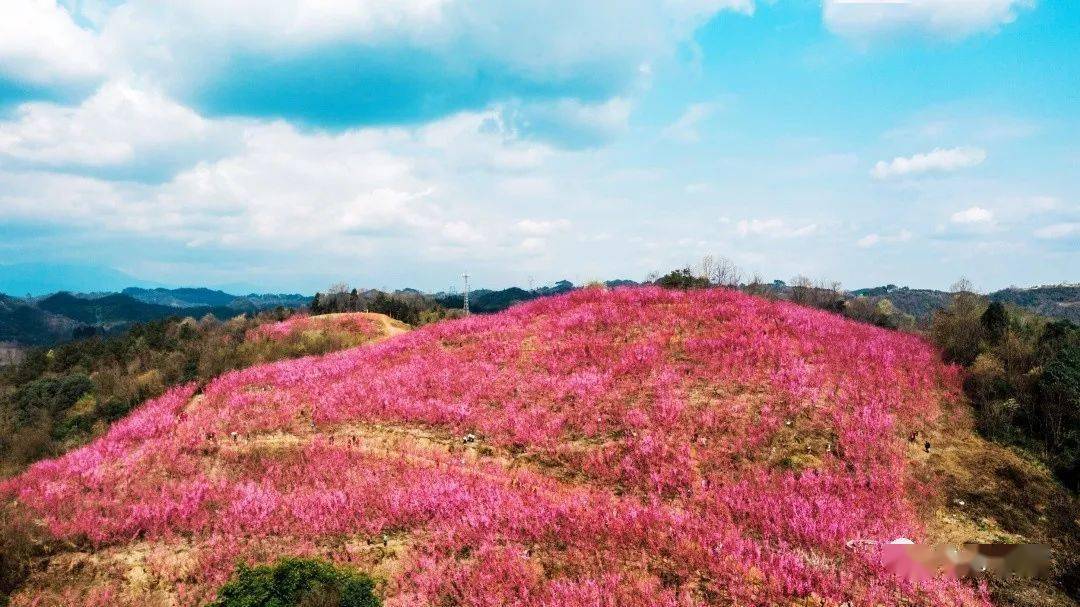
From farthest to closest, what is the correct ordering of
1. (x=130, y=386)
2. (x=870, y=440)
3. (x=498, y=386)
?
1. (x=130, y=386)
2. (x=498, y=386)
3. (x=870, y=440)

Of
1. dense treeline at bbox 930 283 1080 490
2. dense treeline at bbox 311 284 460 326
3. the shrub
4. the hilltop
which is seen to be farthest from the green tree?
dense treeline at bbox 311 284 460 326

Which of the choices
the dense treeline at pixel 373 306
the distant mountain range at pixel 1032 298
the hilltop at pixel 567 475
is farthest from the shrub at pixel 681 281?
the distant mountain range at pixel 1032 298

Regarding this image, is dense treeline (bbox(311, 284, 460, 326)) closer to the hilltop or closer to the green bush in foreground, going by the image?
the hilltop

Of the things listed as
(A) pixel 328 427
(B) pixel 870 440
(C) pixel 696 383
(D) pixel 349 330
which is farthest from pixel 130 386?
(B) pixel 870 440

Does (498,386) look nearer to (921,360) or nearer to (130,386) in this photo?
(921,360)

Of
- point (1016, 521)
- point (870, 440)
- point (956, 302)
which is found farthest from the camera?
point (956, 302)

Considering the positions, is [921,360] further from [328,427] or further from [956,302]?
[328,427]

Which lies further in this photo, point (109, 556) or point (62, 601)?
point (109, 556)

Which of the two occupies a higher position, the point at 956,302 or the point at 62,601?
the point at 956,302

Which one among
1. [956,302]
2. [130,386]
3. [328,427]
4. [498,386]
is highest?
[956,302]
